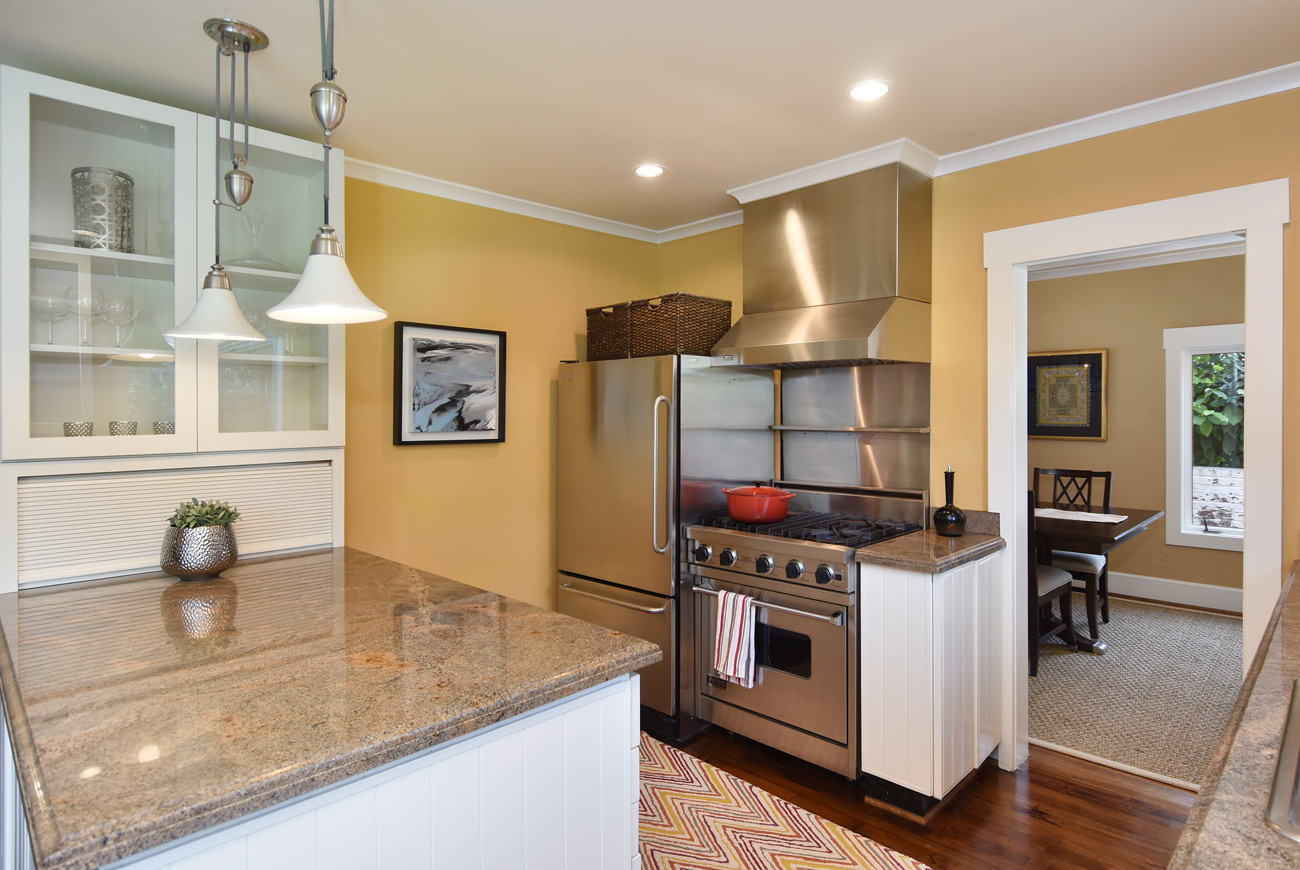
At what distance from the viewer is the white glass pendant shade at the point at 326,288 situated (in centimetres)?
155

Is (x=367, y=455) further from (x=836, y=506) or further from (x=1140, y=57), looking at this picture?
(x=1140, y=57)

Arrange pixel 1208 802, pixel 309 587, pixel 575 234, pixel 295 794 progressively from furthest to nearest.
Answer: pixel 575 234, pixel 309 587, pixel 295 794, pixel 1208 802

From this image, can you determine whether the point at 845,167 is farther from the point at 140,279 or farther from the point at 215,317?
the point at 140,279

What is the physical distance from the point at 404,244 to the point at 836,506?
228 centimetres

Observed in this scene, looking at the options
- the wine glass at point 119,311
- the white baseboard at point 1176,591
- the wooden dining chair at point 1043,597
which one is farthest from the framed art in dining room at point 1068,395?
the wine glass at point 119,311

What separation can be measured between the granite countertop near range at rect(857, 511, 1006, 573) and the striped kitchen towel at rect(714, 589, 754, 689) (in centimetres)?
55

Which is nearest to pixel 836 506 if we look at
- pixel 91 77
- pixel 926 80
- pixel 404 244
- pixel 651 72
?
pixel 926 80

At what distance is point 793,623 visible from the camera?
9.11 feet

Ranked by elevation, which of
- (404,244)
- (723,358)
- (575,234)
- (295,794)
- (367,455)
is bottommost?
(295,794)

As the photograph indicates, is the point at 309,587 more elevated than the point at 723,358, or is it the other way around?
the point at 723,358

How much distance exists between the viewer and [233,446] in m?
2.32

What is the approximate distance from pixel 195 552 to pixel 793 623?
6.67 feet

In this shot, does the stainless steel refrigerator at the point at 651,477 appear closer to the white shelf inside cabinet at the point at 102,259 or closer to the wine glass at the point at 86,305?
the white shelf inside cabinet at the point at 102,259

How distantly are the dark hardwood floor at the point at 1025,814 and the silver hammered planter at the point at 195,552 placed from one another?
6.57ft
